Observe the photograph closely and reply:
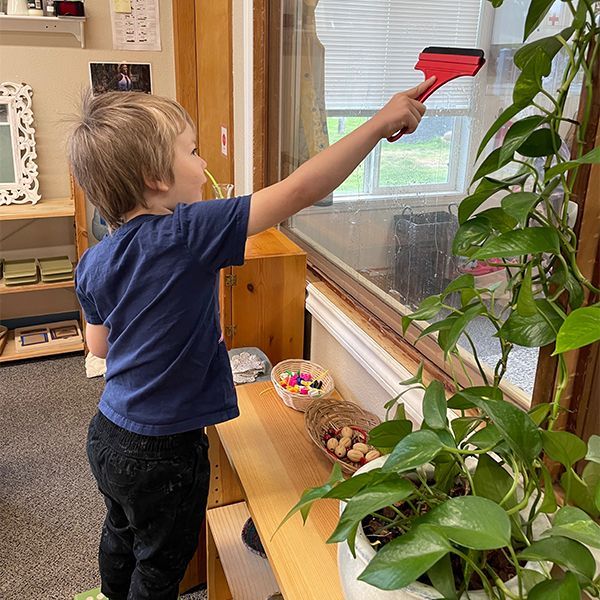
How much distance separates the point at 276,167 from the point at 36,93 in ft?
5.18

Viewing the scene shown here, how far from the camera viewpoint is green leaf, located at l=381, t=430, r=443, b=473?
1.79ft

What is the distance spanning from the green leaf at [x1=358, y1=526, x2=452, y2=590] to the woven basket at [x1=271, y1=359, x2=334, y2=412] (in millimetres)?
916

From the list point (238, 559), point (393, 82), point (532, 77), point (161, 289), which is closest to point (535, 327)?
point (532, 77)

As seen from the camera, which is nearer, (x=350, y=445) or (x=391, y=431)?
(x=391, y=431)

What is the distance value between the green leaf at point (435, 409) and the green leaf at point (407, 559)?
144mm

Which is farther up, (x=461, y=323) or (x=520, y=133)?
(x=520, y=133)

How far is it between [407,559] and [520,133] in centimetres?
44

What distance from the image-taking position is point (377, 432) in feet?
2.38

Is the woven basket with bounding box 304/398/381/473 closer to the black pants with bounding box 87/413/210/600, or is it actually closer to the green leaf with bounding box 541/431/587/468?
the black pants with bounding box 87/413/210/600

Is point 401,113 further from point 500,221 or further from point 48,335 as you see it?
point 48,335

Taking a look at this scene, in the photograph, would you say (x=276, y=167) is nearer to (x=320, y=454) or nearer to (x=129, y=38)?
(x=320, y=454)

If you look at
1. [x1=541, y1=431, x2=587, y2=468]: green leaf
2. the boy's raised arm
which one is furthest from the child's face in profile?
[x1=541, y1=431, x2=587, y2=468]: green leaf

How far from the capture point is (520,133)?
0.65 meters

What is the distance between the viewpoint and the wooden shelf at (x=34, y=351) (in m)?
2.93
